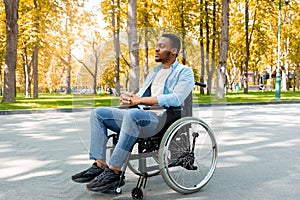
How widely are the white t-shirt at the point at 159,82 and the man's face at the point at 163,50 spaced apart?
3.7 inches

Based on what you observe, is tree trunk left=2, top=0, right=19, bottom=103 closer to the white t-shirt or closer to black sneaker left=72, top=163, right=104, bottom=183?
black sneaker left=72, top=163, right=104, bottom=183

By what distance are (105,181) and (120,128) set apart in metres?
0.45

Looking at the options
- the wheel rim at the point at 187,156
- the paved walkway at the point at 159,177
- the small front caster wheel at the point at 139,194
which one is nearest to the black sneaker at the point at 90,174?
the paved walkway at the point at 159,177

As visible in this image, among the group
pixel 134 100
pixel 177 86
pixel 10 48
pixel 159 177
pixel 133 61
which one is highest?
pixel 10 48

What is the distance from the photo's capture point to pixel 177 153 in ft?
10.9

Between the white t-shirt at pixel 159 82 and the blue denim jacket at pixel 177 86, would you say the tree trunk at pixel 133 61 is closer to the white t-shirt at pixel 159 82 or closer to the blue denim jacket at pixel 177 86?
the white t-shirt at pixel 159 82

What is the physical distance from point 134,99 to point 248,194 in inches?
49.9

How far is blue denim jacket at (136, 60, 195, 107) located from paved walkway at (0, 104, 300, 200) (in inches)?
14.7

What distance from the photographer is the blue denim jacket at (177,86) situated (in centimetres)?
313

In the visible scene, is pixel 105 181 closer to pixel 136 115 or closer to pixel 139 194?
pixel 139 194

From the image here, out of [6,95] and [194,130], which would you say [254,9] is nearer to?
A: [6,95]

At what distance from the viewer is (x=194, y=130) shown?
3.36 meters

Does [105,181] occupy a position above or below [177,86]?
below

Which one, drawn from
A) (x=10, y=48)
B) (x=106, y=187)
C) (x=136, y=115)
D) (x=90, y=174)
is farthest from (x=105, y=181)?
(x=10, y=48)
